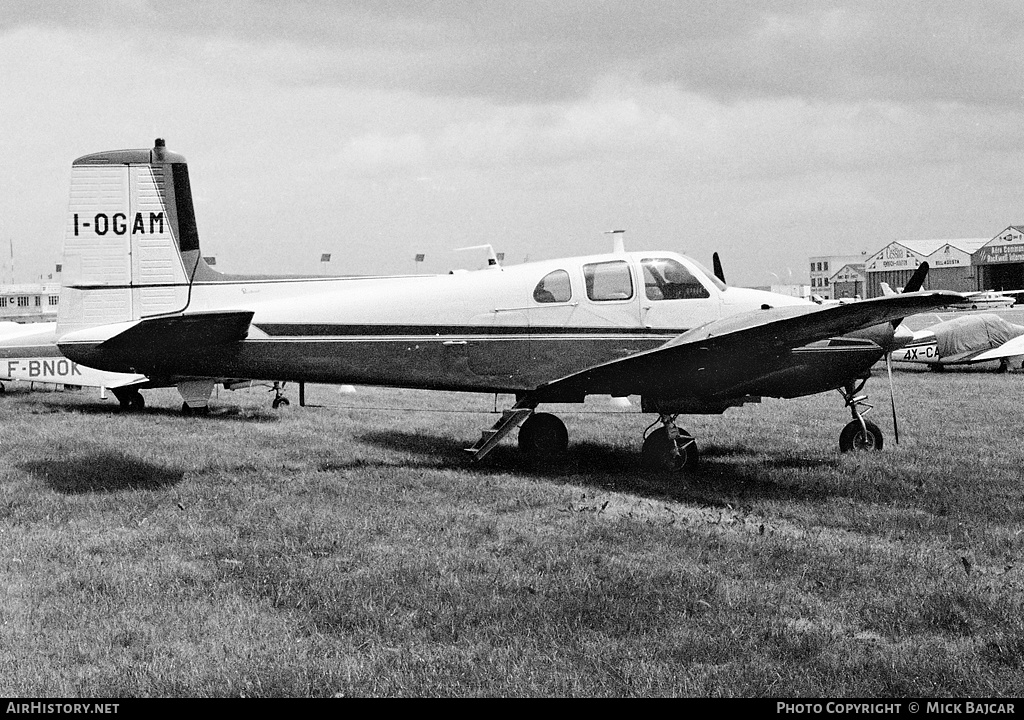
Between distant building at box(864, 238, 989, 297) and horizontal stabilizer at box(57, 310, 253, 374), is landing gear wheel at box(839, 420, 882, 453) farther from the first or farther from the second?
distant building at box(864, 238, 989, 297)

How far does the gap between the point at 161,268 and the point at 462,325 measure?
3.03 m

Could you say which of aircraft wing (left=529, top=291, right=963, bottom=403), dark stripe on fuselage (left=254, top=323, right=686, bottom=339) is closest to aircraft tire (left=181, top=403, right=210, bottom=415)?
dark stripe on fuselage (left=254, top=323, right=686, bottom=339)

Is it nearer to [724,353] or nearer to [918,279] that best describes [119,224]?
[724,353]

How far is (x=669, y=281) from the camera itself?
376 inches

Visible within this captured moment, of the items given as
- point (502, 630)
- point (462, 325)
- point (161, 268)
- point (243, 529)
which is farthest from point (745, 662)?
point (161, 268)

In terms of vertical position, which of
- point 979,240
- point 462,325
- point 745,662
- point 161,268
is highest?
point 979,240

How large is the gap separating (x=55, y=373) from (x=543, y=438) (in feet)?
36.6

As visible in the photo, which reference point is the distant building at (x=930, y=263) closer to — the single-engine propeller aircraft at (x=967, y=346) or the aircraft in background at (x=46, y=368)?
the single-engine propeller aircraft at (x=967, y=346)

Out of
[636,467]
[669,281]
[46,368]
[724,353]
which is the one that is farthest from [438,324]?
[46,368]

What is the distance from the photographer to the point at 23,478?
335 inches

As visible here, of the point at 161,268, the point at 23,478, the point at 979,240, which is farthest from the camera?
the point at 979,240

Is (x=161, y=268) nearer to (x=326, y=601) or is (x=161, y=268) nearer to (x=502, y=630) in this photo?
(x=326, y=601)

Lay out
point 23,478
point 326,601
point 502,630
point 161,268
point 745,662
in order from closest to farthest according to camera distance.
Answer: point 745,662 → point 502,630 → point 326,601 → point 23,478 → point 161,268
